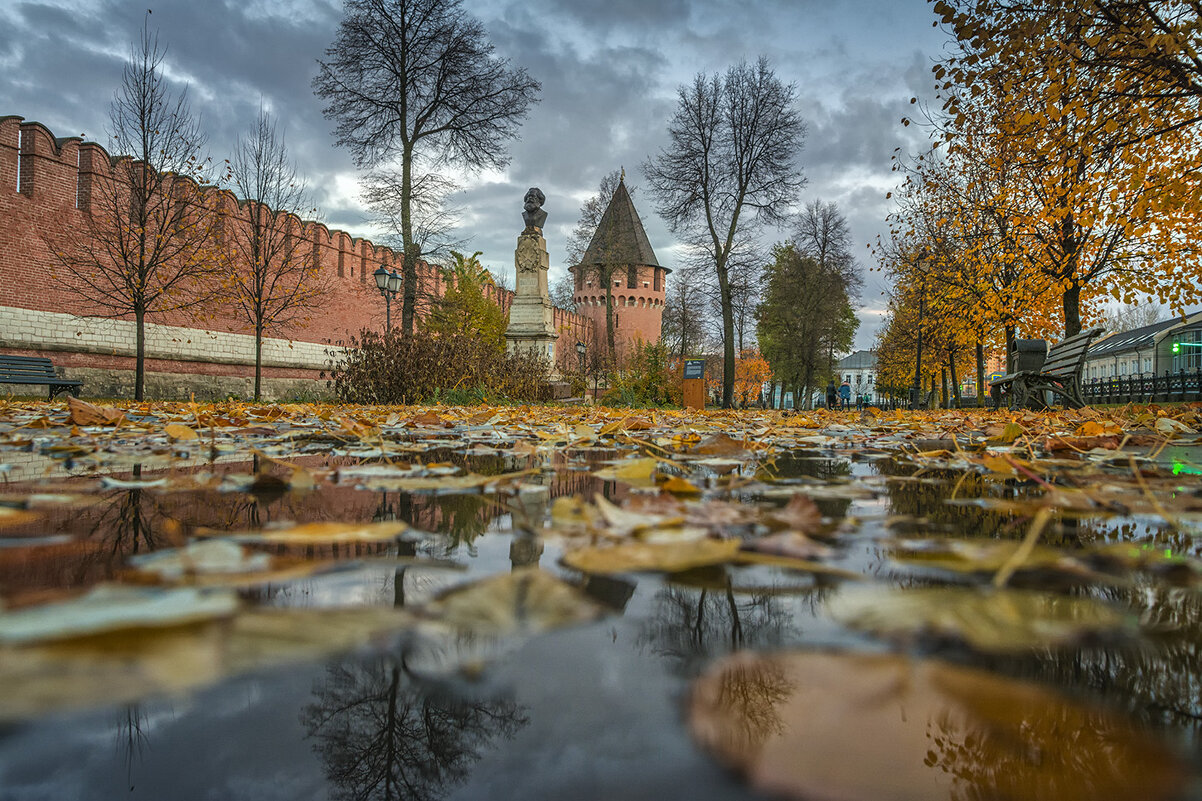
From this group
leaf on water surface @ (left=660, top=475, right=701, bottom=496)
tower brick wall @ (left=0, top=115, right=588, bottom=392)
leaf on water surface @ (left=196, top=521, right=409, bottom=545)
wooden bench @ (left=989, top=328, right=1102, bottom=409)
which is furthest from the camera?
tower brick wall @ (left=0, top=115, right=588, bottom=392)

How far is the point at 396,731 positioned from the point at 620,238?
113 feet

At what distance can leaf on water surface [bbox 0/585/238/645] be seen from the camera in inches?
20.2

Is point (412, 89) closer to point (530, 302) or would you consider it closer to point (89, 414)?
point (530, 302)

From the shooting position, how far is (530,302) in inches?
699

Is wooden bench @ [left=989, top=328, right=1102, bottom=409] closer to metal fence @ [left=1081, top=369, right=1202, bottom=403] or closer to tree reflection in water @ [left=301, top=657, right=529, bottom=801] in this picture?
tree reflection in water @ [left=301, top=657, right=529, bottom=801]

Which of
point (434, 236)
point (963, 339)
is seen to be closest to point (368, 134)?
point (434, 236)

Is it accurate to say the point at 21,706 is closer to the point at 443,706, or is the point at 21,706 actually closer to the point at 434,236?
the point at 443,706

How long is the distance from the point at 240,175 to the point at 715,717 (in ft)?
72.5

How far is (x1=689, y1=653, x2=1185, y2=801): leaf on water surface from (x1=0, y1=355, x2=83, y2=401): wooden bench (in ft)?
46.2

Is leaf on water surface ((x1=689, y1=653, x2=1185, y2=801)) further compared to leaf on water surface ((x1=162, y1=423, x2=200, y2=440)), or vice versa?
leaf on water surface ((x1=162, y1=423, x2=200, y2=440))

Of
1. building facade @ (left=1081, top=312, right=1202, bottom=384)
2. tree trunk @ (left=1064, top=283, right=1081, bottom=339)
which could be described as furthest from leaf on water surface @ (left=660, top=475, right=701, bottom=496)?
building facade @ (left=1081, top=312, right=1202, bottom=384)

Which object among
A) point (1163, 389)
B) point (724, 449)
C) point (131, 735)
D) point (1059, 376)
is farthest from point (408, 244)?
point (1163, 389)

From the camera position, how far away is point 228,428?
366 cm

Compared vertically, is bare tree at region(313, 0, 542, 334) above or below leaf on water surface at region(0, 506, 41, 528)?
above
